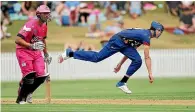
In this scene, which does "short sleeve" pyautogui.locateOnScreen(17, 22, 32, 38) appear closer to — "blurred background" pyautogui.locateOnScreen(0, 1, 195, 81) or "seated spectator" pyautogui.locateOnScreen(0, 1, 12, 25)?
"blurred background" pyautogui.locateOnScreen(0, 1, 195, 81)

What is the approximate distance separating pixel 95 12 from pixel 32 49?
18.9m

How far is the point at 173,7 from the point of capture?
35.0 metres

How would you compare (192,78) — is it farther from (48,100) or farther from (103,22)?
(48,100)

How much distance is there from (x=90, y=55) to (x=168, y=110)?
387cm

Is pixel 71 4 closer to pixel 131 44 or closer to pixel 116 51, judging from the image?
pixel 116 51

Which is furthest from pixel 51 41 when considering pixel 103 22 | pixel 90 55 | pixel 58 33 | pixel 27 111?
pixel 27 111

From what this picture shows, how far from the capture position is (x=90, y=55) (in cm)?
1816

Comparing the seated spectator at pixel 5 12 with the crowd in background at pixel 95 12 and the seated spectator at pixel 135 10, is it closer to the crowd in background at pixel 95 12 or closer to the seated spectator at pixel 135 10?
the crowd in background at pixel 95 12

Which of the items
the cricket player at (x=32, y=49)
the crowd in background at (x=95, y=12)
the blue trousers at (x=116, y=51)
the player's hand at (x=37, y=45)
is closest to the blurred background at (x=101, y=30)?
the crowd in background at (x=95, y=12)

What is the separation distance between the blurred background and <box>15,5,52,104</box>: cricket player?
17.3 metres

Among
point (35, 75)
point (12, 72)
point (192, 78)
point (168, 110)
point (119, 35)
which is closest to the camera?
point (168, 110)

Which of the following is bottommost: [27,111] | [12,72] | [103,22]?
[12,72]

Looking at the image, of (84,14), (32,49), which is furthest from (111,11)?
(32,49)

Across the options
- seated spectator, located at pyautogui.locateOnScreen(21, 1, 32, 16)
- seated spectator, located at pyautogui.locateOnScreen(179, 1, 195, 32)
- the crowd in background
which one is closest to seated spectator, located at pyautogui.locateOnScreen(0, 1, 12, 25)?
the crowd in background
